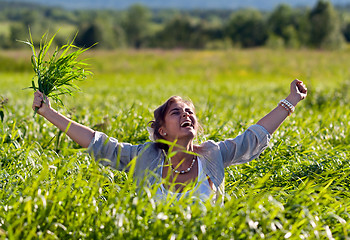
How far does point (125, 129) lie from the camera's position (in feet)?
17.0

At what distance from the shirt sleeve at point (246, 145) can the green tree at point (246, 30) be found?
79.4 meters

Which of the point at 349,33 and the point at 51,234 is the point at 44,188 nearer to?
the point at 51,234

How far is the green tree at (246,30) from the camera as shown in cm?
8200

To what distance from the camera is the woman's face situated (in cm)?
310

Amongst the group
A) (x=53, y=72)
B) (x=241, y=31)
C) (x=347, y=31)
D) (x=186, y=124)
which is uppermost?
(x=347, y=31)

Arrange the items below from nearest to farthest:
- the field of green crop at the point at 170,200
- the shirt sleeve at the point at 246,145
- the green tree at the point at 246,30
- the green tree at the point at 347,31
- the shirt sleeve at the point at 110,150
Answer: the field of green crop at the point at 170,200 → the shirt sleeve at the point at 110,150 → the shirt sleeve at the point at 246,145 → the green tree at the point at 246,30 → the green tree at the point at 347,31

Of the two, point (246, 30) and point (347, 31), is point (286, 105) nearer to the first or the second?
point (246, 30)

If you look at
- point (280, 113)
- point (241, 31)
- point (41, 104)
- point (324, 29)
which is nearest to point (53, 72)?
point (41, 104)

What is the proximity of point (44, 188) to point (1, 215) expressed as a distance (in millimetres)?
304

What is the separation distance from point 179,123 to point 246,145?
491mm

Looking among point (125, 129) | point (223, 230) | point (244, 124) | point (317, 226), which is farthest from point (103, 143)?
point (244, 124)

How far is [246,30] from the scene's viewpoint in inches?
3329

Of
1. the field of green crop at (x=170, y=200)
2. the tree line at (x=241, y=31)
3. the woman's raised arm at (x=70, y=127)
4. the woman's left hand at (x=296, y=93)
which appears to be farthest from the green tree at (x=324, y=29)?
the woman's raised arm at (x=70, y=127)

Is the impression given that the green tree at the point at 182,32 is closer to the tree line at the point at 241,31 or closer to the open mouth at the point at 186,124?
the tree line at the point at 241,31
